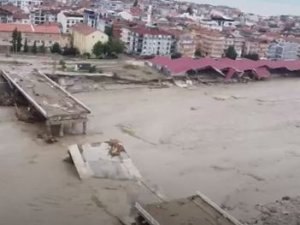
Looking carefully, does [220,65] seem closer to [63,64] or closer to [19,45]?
[63,64]

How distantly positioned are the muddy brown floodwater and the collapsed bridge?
0.65 metres

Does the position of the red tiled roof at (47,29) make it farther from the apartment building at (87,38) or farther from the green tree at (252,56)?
the green tree at (252,56)

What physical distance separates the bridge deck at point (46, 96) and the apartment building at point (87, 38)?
24.3 ft

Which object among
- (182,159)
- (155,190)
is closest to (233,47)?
(182,159)

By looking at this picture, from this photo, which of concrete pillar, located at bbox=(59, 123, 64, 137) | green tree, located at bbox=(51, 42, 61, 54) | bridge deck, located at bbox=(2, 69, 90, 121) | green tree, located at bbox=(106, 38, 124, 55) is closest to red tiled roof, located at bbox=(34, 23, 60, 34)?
green tree, located at bbox=(51, 42, 61, 54)

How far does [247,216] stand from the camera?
12297mm

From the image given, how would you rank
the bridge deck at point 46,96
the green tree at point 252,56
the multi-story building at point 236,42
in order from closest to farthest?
the bridge deck at point 46,96 → the green tree at point 252,56 → the multi-story building at point 236,42

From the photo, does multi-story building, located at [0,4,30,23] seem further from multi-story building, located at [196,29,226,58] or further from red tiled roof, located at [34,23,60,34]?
multi-story building, located at [196,29,226,58]

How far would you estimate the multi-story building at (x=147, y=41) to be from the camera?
33781 mm

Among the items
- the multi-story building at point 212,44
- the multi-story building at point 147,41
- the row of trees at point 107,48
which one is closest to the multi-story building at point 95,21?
the multi-story building at point 147,41

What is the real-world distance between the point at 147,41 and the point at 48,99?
602 inches

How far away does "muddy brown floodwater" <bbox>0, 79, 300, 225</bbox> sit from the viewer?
490 inches

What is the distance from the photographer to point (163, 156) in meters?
16.4

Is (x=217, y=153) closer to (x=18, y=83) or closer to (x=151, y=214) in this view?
(x=151, y=214)
